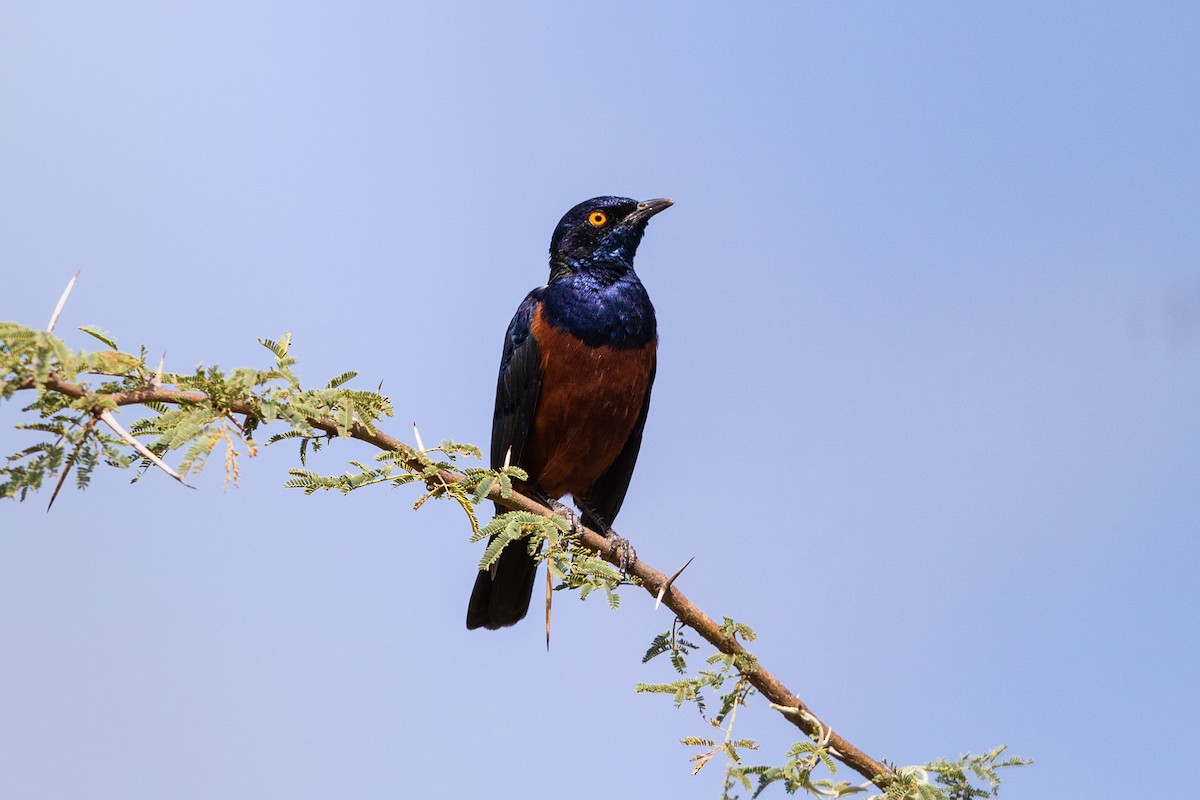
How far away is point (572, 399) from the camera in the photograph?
21.5ft

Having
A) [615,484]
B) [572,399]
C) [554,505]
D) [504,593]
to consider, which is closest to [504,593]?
[504,593]

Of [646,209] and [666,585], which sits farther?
[646,209]

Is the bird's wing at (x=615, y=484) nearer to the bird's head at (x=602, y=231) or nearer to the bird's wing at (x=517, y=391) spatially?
the bird's wing at (x=517, y=391)

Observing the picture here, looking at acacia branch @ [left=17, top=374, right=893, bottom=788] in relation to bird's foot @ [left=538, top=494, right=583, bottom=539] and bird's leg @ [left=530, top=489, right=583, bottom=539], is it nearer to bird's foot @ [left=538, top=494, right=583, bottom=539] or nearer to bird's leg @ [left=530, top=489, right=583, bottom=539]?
bird's foot @ [left=538, top=494, right=583, bottom=539]

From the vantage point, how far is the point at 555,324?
6.70m

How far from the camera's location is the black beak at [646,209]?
745cm

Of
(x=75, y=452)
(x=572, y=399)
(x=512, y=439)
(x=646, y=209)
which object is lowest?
(x=75, y=452)

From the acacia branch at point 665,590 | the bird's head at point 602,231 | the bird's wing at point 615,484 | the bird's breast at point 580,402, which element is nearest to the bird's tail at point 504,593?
the bird's breast at point 580,402

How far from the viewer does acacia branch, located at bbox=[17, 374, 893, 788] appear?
10.4 ft

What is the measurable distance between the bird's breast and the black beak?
1107 mm

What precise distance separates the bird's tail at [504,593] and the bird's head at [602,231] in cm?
198

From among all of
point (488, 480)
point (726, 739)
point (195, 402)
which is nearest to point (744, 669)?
point (726, 739)

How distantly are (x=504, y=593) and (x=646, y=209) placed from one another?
277cm

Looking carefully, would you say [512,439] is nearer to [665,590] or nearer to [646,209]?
[646,209]
